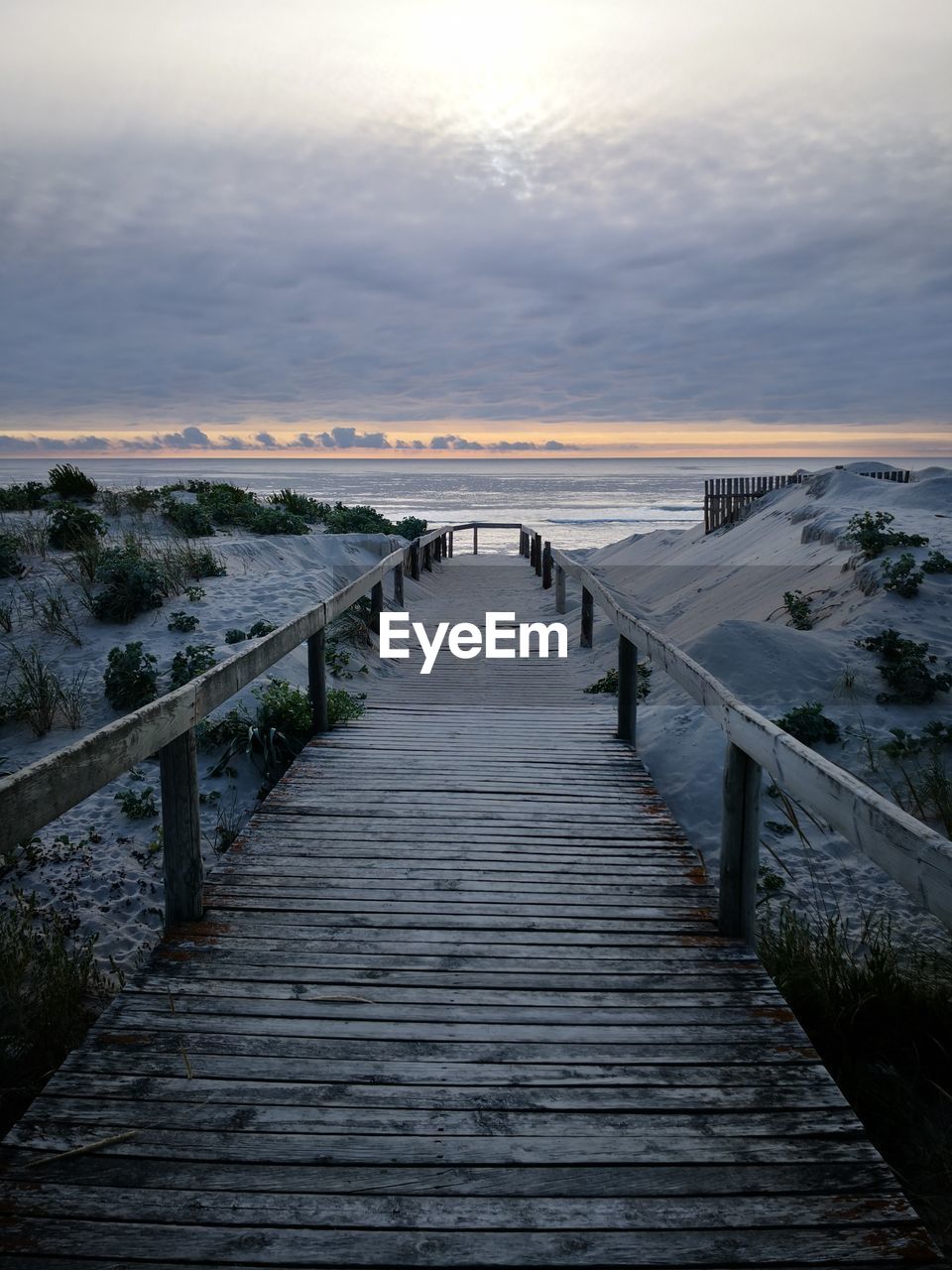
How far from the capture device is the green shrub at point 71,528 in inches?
433

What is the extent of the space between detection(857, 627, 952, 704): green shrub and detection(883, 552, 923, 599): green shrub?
1.63m

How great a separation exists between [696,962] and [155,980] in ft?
7.12

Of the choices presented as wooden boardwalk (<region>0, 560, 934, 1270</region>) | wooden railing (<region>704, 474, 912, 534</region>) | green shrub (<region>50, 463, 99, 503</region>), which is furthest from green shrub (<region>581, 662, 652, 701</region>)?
wooden railing (<region>704, 474, 912, 534</region>)

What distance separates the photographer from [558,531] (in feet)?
131

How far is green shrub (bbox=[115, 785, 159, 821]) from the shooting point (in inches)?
230

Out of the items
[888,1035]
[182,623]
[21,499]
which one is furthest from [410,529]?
[888,1035]

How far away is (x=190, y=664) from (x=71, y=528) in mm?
5032

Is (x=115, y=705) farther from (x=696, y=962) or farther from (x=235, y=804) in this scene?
(x=696, y=962)

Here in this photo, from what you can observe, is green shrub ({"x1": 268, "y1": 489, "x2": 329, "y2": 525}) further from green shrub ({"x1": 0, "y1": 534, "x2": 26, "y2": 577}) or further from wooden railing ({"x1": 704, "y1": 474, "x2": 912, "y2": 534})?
wooden railing ({"x1": 704, "y1": 474, "x2": 912, "y2": 534})

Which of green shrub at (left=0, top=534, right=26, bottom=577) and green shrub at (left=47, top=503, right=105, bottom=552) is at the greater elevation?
green shrub at (left=47, top=503, right=105, bottom=552)

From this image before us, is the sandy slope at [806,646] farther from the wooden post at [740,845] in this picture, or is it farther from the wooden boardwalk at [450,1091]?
the wooden boardwalk at [450,1091]

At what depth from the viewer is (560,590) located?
13.7 metres

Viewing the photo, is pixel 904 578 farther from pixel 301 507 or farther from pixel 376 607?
pixel 301 507

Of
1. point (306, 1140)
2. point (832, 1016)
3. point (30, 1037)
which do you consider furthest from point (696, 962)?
point (30, 1037)
